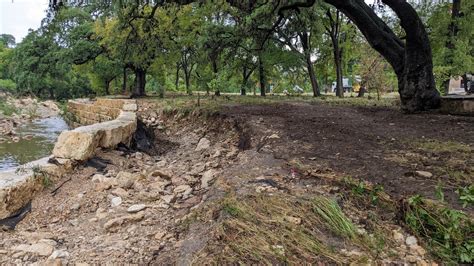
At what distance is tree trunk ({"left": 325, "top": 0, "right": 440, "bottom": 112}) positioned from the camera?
6.77 m

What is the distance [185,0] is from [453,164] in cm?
640

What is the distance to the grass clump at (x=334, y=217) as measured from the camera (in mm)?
2242

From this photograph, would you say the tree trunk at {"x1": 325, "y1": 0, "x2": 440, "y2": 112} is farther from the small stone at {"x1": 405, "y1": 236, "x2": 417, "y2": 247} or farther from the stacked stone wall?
the stacked stone wall

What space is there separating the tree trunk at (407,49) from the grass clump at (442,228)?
17.4 ft

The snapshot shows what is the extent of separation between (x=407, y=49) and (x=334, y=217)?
577 centimetres

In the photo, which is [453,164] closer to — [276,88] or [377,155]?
[377,155]

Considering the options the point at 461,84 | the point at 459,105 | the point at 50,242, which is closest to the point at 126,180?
the point at 50,242

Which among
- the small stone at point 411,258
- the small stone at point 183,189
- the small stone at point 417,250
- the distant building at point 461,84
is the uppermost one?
the distant building at point 461,84

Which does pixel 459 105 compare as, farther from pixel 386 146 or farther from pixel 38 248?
pixel 38 248

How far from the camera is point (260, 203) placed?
103 inches

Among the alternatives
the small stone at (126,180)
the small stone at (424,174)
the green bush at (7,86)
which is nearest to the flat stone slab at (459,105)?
the small stone at (424,174)

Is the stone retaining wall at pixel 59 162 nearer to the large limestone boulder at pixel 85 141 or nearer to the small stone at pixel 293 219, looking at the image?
the large limestone boulder at pixel 85 141

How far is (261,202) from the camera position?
8.64 feet

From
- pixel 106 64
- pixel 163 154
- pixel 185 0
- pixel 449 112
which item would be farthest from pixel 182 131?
pixel 106 64
